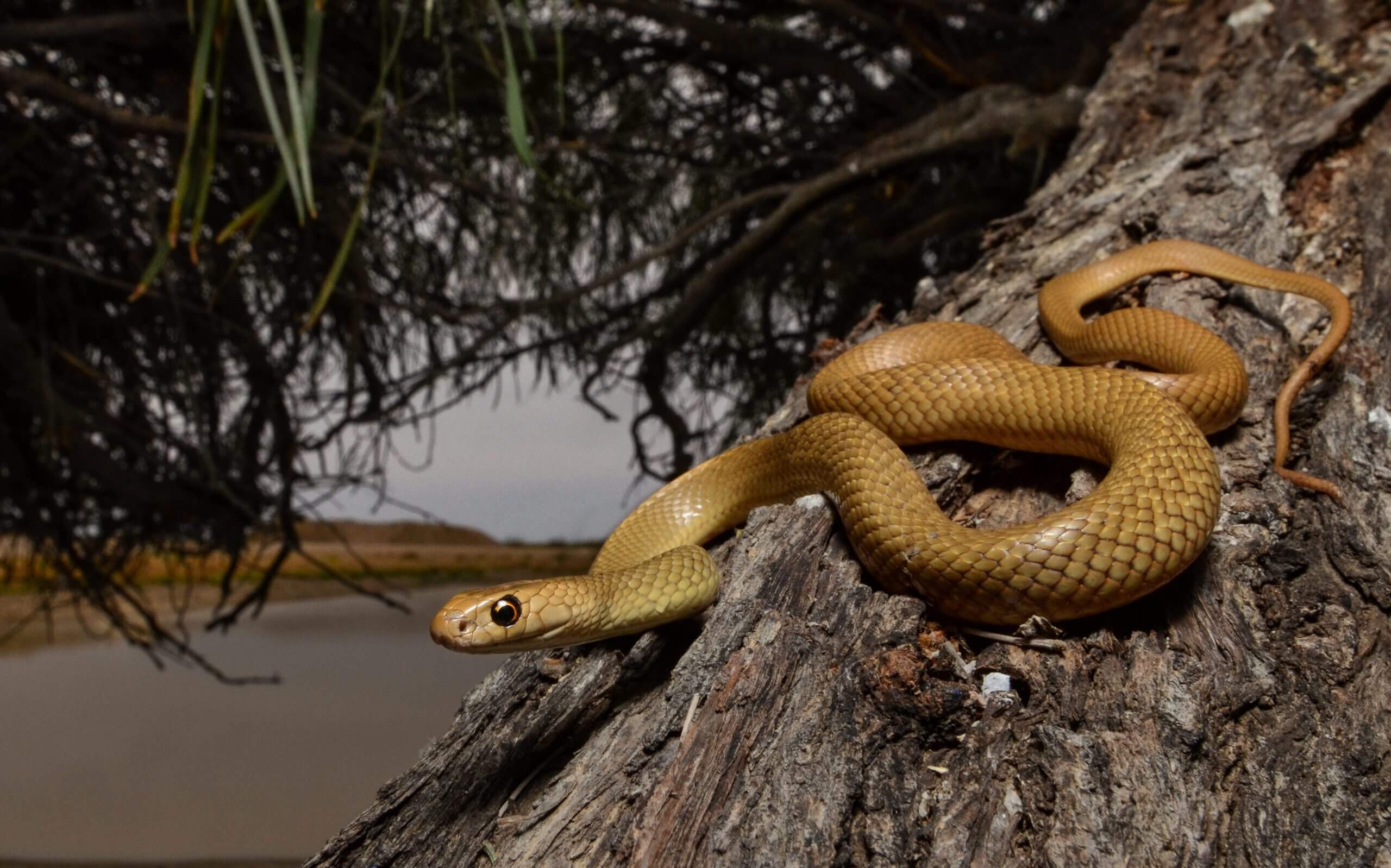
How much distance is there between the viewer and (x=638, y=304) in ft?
14.1

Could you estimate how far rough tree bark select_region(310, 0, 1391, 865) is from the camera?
1.07m

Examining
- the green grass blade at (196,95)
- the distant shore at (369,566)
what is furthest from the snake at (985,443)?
the distant shore at (369,566)

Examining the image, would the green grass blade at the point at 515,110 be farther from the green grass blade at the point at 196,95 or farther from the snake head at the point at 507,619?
the snake head at the point at 507,619

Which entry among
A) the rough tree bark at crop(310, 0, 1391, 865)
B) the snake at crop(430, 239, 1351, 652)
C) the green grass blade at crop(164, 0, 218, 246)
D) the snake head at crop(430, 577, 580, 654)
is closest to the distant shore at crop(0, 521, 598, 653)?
the green grass blade at crop(164, 0, 218, 246)

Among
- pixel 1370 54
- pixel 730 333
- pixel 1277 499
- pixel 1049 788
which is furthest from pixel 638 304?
pixel 1049 788

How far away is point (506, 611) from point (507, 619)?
0.01 meters

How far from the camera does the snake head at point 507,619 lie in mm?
1426

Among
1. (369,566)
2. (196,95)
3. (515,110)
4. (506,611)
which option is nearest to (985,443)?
(506,611)

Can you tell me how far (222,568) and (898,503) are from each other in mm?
4931

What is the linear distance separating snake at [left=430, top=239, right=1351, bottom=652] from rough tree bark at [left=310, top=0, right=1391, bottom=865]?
0.06 meters

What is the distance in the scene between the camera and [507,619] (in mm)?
1433

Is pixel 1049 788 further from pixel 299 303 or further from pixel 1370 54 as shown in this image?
pixel 299 303

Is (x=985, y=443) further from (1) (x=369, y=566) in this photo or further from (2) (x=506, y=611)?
(1) (x=369, y=566)

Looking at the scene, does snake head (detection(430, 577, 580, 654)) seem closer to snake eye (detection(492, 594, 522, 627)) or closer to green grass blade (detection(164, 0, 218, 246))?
snake eye (detection(492, 594, 522, 627))
